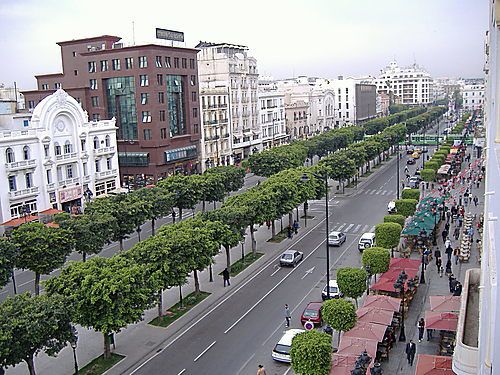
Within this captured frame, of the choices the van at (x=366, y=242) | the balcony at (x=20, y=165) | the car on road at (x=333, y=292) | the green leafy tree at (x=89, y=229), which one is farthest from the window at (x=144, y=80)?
the car on road at (x=333, y=292)

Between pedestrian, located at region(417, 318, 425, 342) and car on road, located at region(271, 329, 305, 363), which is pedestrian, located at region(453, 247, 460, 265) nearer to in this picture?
pedestrian, located at region(417, 318, 425, 342)

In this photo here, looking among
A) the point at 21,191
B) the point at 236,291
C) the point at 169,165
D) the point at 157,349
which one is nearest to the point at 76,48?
the point at 169,165

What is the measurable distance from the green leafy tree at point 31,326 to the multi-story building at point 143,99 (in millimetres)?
52740

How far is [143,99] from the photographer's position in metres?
74.4

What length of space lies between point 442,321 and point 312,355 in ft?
28.7

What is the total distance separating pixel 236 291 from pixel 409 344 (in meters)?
13.5

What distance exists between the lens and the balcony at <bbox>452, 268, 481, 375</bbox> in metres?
11.0

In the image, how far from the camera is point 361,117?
176625 millimetres

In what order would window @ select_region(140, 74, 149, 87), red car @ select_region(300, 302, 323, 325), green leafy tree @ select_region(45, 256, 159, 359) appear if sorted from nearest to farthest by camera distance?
1. green leafy tree @ select_region(45, 256, 159, 359)
2. red car @ select_region(300, 302, 323, 325)
3. window @ select_region(140, 74, 149, 87)

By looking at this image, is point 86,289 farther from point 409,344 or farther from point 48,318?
point 409,344

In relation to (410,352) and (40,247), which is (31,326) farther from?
(410,352)

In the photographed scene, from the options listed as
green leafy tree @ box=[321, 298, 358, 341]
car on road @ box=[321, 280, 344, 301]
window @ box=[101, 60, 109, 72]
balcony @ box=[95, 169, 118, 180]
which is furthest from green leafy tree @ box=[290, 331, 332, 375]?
window @ box=[101, 60, 109, 72]

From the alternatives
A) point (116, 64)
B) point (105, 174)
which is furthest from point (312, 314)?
point (116, 64)

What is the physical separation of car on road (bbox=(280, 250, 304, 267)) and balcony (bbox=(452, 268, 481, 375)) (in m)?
20.5
